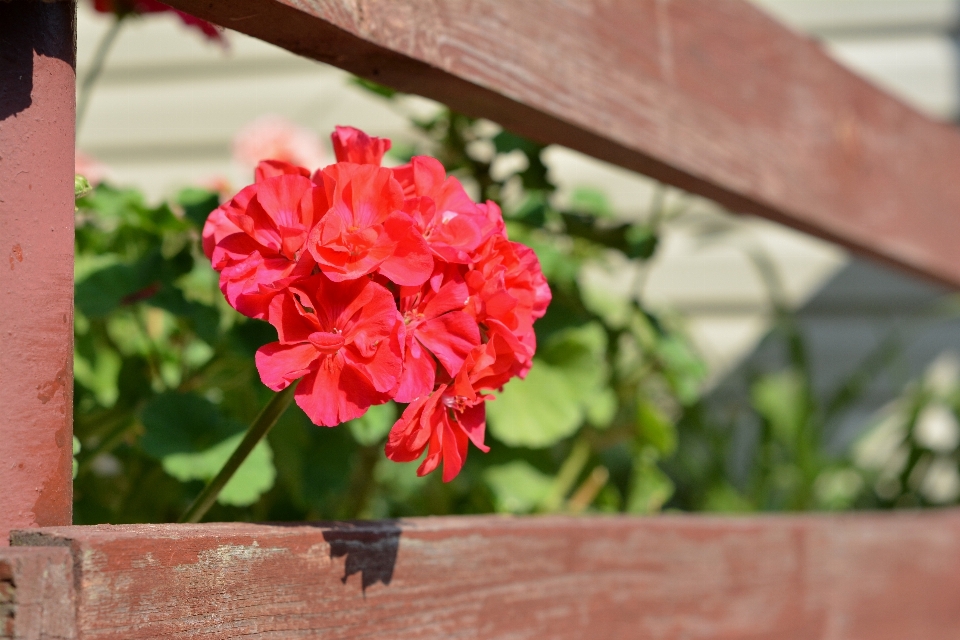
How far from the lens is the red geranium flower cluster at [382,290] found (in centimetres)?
51

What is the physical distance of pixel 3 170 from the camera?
0.49 m

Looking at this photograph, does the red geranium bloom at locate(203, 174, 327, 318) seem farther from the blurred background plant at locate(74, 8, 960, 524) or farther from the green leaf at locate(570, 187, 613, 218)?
the green leaf at locate(570, 187, 613, 218)

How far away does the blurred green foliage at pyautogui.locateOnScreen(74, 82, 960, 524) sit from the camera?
924 millimetres

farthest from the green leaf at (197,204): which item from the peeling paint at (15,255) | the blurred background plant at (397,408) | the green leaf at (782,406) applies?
the green leaf at (782,406)

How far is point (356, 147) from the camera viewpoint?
583mm

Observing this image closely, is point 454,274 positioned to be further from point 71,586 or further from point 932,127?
point 932,127

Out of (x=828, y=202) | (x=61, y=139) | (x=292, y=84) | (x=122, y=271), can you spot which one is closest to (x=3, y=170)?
(x=61, y=139)

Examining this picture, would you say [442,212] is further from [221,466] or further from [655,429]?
[655,429]

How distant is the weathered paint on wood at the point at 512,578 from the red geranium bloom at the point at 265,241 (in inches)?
5.7

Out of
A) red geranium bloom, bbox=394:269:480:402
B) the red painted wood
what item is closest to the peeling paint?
the red painted wood

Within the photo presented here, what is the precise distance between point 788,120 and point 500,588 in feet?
2.61

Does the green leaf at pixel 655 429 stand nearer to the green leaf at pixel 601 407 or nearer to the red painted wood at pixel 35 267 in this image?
the green leaf at pixel 601 407

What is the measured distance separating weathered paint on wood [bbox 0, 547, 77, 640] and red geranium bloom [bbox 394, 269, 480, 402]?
20cm

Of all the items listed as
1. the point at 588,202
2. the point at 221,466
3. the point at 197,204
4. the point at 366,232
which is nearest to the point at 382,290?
the point at 366,232
